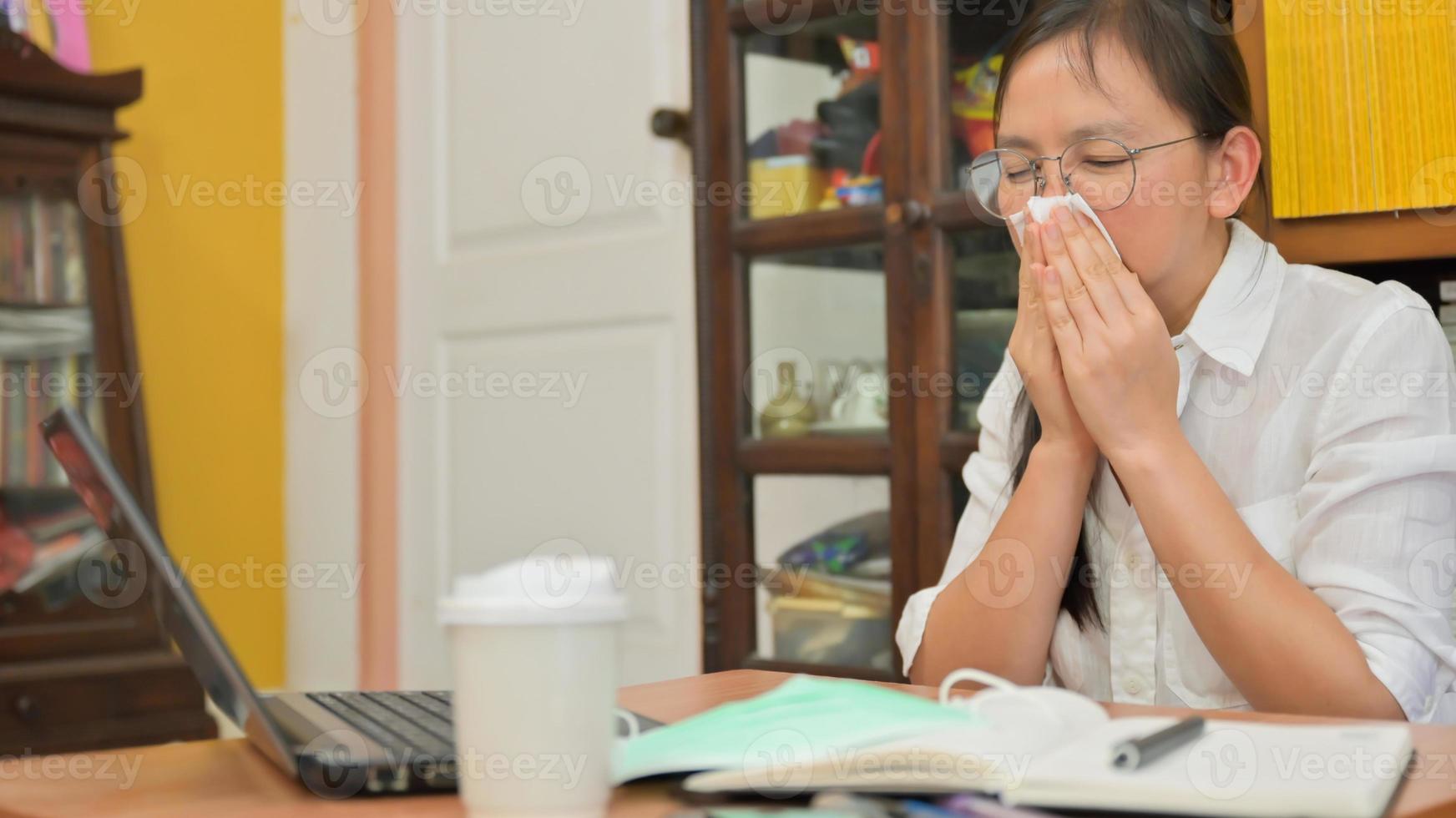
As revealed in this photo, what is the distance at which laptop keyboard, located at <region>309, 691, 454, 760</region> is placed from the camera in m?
0.60

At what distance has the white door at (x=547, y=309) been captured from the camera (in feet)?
6.55

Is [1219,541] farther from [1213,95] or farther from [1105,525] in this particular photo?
[1213,95]

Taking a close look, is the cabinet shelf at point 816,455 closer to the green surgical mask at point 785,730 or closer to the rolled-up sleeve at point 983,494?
the rolled-up sleeve at point 983,494

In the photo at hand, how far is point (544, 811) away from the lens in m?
0.50

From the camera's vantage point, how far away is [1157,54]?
109cm

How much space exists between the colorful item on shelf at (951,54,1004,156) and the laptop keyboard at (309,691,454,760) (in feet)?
3.19

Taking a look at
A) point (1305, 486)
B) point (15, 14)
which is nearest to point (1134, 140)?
point (1305, 486)

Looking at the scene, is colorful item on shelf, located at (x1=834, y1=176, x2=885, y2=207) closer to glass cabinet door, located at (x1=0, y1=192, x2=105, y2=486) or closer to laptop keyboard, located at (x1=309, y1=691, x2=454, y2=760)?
laptop keyboard, located at (x1=309, y1=691, x2=454, y2=760)

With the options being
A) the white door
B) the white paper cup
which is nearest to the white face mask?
the white paper cup

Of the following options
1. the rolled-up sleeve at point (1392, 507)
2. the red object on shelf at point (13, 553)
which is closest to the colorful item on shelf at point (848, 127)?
the rolled-up sleeve at point (1392, 507)

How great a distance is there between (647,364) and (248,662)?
3.55 ft

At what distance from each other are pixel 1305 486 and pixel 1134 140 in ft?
0.98

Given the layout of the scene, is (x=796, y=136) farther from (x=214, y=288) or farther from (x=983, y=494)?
(x=214, y=288)

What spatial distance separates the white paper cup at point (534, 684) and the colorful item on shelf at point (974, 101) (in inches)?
43.6
